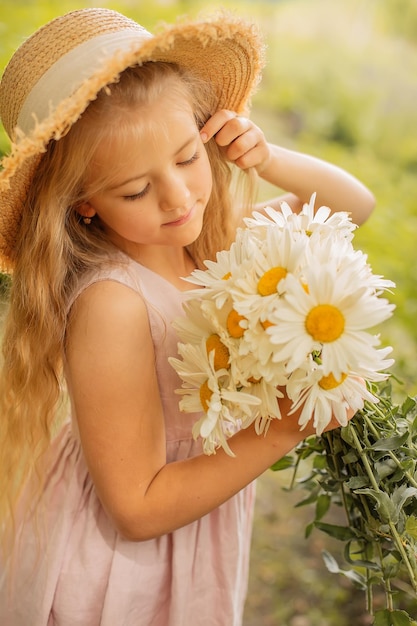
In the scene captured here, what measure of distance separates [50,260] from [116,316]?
0.56 feet

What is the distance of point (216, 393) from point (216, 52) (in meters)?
0.67

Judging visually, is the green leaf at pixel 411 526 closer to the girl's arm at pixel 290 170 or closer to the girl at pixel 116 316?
the girl at pixel 116 316

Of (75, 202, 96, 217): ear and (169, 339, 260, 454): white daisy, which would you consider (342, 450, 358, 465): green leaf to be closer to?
(169, 339, 260, 454): white daisy

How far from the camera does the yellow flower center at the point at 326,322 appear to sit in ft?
3.10

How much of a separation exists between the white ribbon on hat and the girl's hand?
0.30 meters

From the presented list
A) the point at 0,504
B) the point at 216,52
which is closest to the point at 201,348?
the point at 216,52

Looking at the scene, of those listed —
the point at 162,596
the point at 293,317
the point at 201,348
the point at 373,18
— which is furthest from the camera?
the point at 373,18

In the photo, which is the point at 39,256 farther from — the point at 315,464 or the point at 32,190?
the point at 315,464

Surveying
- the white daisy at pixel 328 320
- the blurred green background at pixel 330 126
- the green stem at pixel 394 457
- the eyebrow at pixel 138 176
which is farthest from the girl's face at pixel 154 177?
the blurred green background at pixel 330 126

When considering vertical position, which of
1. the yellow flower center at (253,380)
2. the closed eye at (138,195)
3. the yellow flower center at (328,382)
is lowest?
the yellow flower center at (253,380)

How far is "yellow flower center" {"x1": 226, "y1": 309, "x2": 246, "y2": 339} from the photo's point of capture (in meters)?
1.03

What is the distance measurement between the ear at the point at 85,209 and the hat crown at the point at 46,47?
193 mm

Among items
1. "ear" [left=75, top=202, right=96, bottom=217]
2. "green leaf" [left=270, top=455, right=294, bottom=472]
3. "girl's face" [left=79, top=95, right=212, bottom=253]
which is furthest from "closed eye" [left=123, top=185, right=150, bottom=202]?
"green leaf" [left=270, top=455, right=294, bottom=472]

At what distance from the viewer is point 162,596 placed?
4.82 feet
